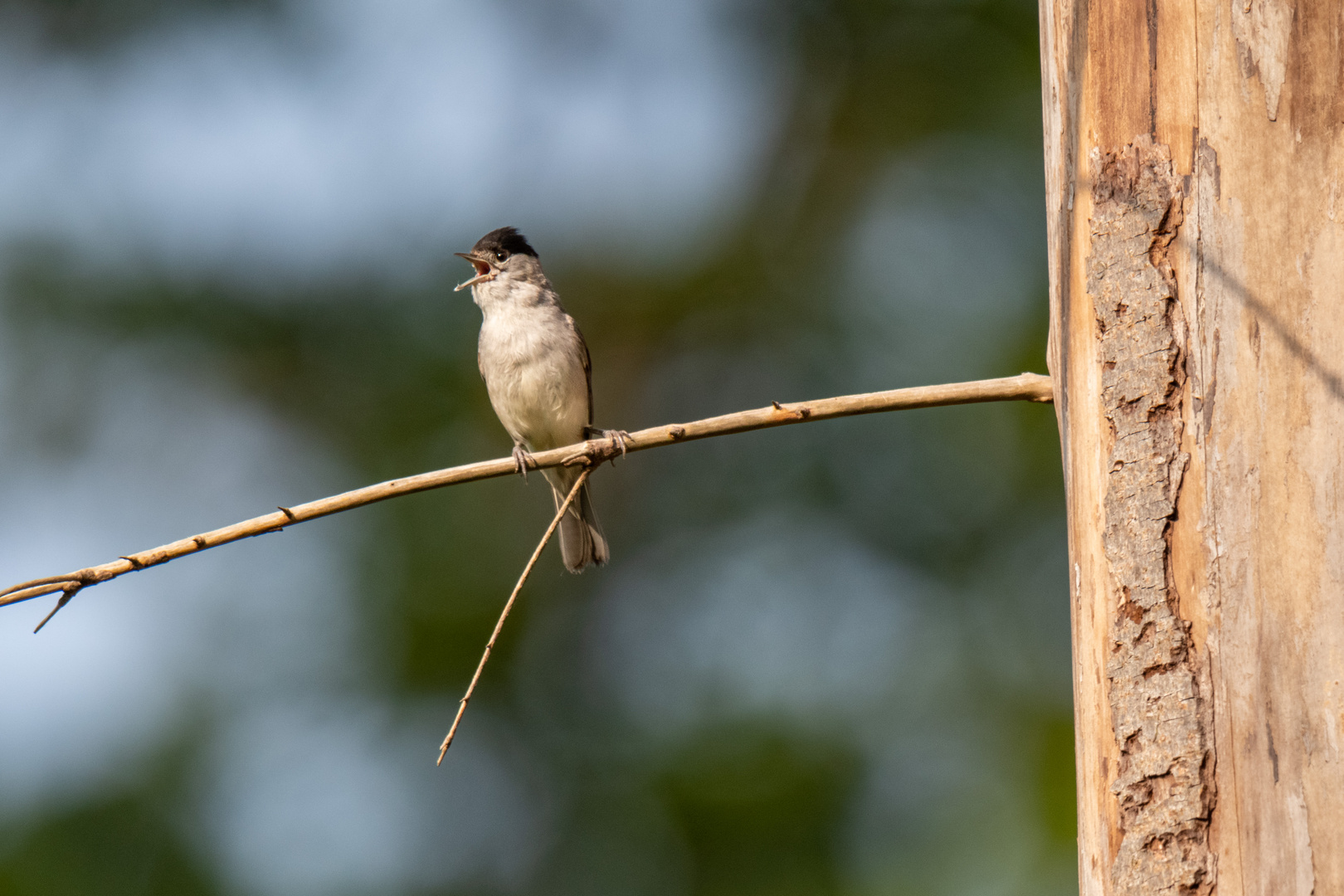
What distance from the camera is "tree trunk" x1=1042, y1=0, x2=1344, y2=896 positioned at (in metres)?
1.85

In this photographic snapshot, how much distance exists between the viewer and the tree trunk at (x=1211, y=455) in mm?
1847

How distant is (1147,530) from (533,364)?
15.7ft

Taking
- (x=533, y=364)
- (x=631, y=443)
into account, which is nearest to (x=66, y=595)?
(x=631, y=443)

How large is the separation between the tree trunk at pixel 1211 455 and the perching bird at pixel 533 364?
4.35 meters

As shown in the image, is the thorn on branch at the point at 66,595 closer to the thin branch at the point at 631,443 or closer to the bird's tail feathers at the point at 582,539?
the thin branch at the point at 631,443

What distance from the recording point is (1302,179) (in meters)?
1.96

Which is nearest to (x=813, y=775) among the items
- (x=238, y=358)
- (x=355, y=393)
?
(x=355, y=393)

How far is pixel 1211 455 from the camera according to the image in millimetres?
1973

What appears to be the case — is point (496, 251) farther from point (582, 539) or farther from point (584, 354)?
point (582, 539)

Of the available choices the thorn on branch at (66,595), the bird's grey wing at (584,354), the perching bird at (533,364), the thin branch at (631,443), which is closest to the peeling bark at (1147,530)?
the thin branch at (631,443)

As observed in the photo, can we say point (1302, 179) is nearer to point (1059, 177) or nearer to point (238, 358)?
point (1059, 177)

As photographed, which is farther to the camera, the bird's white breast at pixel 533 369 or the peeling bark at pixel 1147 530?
the bird's white breast at pixel 533 369

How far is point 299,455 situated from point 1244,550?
525 inches

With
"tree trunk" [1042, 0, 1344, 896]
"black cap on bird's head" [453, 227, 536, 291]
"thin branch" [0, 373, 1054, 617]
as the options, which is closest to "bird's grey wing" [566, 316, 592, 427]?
"black cap on bird's head" [453, 227, 536, 291]
